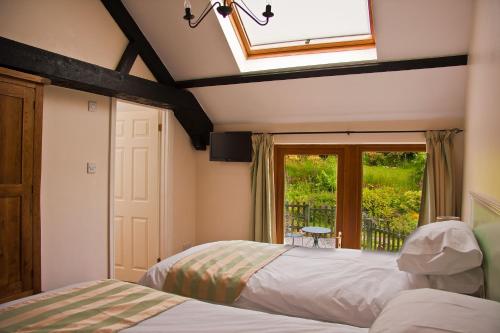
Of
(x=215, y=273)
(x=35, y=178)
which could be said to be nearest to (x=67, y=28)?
(x=35, y=178)

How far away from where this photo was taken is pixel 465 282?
183cm

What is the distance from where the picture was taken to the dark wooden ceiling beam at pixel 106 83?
8.34ft

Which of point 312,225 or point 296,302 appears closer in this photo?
point 296,302

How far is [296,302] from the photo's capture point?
6.91 ft

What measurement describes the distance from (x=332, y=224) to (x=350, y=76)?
5.86ft

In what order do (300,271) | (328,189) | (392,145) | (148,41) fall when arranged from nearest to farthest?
(300,271) → (148,41) → (392,145) → (328,189)

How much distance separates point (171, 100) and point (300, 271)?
2.47 metres

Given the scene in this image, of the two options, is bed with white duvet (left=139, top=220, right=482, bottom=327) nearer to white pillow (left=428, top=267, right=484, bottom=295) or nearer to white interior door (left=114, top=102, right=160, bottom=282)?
white pillow (left=428, top=267, right=484, bottom=295)

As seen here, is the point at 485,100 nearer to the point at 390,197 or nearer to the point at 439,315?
the point at 439,315

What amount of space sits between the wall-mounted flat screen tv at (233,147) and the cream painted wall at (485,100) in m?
2.41

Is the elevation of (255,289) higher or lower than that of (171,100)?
lower

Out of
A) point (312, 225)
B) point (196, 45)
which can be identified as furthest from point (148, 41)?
point (312, 225)

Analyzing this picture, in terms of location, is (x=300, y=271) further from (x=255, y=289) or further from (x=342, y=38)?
(x=342, y=38)

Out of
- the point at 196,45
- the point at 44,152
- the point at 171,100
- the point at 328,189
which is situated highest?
the point at 196,45
